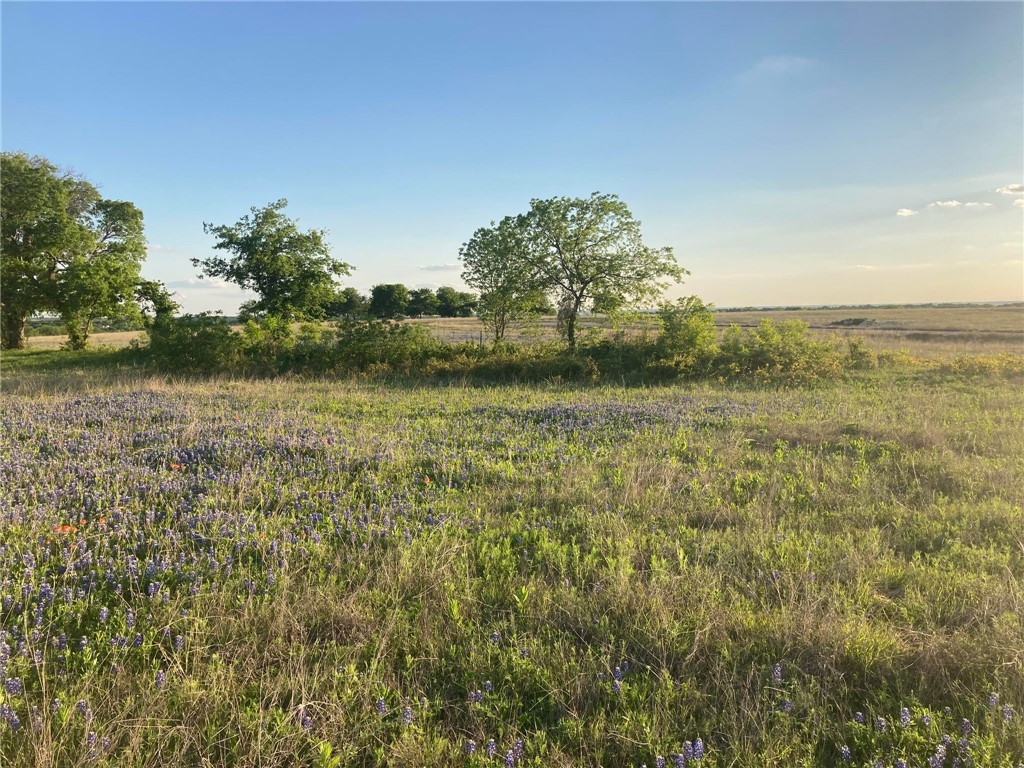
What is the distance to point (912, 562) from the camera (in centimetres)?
402

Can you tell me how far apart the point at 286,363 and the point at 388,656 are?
1917 centimetres

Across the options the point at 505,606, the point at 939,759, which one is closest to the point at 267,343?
the point at 505,606

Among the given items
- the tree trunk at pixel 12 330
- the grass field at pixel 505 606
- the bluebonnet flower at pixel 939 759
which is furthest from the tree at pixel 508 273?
the tree trunk at pixel 12 330

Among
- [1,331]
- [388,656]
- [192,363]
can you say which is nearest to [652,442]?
[388,656]

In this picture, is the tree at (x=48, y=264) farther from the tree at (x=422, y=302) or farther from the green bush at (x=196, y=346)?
the tree at (x=422, y=302)

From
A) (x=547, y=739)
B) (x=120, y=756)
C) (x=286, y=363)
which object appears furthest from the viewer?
(x=286, y=363)

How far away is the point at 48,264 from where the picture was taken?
3117 centimetres

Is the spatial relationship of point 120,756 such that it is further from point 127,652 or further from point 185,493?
point 185,493

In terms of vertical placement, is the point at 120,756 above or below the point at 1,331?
below

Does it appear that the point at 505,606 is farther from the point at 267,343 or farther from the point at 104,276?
the point at 104,276

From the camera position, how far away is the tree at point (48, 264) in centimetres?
2916

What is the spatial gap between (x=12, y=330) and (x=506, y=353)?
3229 cm

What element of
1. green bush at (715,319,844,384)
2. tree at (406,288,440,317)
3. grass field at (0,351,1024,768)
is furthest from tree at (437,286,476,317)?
grass field at (0,351,1024,768)

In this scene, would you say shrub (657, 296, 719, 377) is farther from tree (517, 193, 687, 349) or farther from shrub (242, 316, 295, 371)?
shrub (242, 316, 295, 371)
